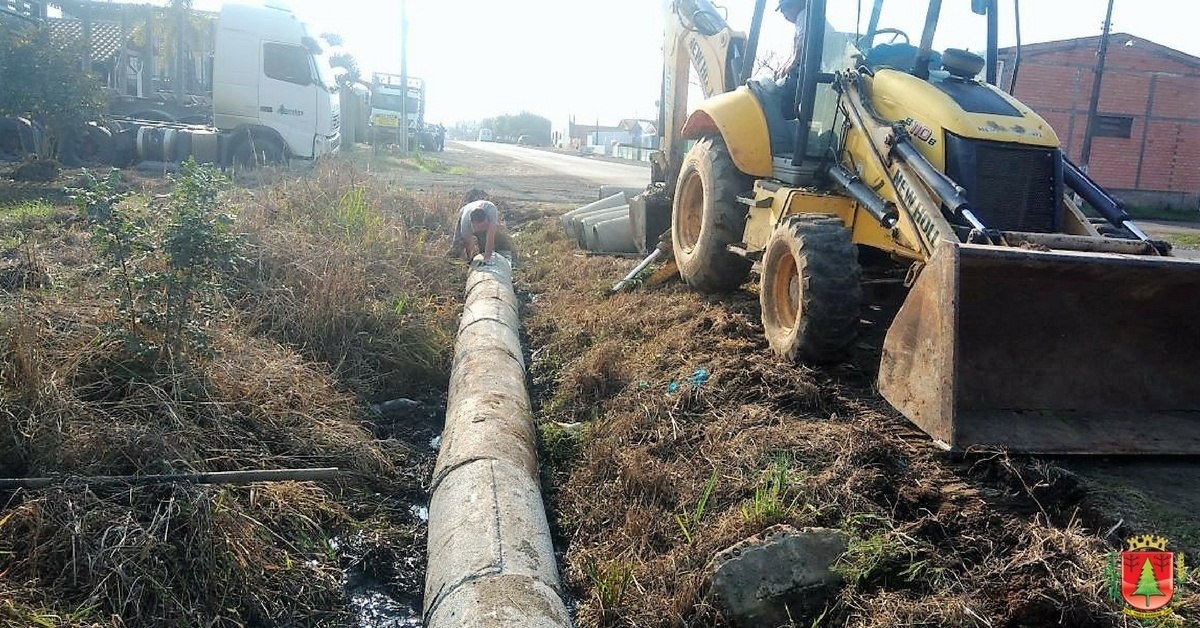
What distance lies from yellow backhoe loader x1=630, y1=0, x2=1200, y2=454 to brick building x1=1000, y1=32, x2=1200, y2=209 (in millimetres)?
20724

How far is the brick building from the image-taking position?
77.9 feet

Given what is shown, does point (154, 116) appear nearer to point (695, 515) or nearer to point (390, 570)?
point (390, 570)

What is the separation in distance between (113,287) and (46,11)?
17406mm

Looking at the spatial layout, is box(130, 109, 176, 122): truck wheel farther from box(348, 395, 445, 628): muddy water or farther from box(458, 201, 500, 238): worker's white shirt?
box(348, 395, 445, 628): muddy water

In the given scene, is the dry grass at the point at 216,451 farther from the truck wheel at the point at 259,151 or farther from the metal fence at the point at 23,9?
the metal fence at the point at 23,9

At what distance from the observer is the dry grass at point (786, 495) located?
2.89 meters

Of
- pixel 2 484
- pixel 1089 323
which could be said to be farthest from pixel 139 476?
pixel 1089 323

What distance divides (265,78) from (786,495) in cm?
1500

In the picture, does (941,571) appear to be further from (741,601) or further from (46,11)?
(46,11)

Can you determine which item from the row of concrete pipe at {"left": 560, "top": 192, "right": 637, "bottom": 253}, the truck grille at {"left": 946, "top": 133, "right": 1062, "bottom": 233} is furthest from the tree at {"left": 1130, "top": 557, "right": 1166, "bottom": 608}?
the row of concrete pipe at {"left": 560, "top": 192, "right": 637, "bottom": 253}

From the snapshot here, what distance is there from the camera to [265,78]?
1584 cm

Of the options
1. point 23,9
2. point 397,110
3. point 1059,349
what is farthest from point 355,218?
point 397,110

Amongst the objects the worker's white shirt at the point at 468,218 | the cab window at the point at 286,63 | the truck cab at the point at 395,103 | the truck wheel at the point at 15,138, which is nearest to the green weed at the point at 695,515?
the worker's white shirt at the point at 468,218

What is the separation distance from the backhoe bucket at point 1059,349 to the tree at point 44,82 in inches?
612
